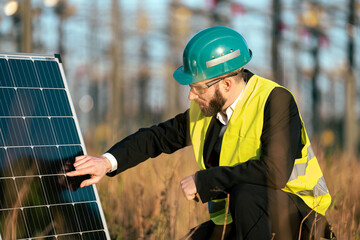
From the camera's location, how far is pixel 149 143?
13.8 feet

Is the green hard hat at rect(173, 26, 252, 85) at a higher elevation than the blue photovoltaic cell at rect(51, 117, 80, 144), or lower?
higher

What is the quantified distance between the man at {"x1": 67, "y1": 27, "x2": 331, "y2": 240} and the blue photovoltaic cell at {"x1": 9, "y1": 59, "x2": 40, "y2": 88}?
595 mm

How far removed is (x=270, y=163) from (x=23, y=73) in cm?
158

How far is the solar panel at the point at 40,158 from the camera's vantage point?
3.65m

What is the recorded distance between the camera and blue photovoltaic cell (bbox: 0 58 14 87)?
3893 mm

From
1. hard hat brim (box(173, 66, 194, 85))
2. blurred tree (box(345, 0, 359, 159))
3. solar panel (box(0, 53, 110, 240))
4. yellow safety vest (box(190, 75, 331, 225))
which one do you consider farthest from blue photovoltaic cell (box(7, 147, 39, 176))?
blurred tree (box(345, 0, 359, 159))


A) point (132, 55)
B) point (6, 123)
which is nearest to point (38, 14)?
point (6, 123)

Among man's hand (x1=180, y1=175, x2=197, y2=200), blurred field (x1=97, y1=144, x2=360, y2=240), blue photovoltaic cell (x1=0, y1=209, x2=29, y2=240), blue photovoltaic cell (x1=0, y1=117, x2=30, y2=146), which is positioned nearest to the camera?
blue photovoltaic cell (x1=0, y1=209, x2=29, y2=240)

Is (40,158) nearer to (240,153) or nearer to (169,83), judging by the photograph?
(240,153)

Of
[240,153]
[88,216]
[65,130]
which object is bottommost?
[88,216]

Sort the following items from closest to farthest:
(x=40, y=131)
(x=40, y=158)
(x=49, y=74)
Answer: (x=40, y=158)
(x=40, y=131)
(x=49, y=74)

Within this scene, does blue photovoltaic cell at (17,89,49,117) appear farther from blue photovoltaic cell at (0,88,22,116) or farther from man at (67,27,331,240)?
man at (67,27,331,240)

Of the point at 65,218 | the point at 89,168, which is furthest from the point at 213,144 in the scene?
the point at 65,218

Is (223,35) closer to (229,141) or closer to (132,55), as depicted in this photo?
(229,141)
